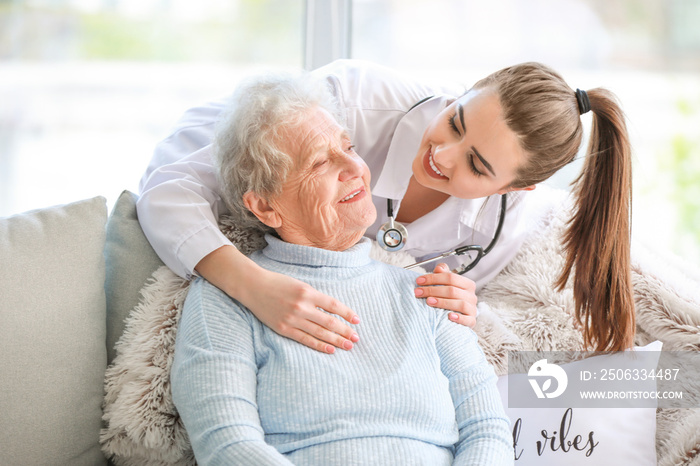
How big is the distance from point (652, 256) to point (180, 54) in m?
1.99

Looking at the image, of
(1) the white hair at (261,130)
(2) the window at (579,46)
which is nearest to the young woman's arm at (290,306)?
(1) the white hair at (261,130)

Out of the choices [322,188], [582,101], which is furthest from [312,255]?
[582,101]

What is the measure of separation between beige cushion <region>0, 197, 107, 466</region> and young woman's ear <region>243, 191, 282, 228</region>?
0.40m

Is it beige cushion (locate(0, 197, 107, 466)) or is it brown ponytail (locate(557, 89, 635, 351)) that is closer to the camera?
beige cushion (locate(0, 197, 107, 466))

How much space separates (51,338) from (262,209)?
0.57 metres

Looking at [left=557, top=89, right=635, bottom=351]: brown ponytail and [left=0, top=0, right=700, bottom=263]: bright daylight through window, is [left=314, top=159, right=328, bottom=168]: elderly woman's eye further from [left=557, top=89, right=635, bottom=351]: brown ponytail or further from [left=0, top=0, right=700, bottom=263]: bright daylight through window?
[left=0, top=0, right=700, bottom=263]: bright daylight through window

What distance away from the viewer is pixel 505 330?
5.74 feet

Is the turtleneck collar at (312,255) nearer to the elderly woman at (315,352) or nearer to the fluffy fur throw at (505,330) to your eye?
the elderly woman at (315,352)

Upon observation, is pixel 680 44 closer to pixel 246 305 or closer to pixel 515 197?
pixel 515 197

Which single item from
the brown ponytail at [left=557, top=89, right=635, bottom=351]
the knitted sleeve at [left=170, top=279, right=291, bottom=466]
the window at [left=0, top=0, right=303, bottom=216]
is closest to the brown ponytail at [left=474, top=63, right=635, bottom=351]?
the brown ponytail at [left=557, top=89, right=635, bottom=351]

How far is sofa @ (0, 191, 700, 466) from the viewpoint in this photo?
1.40 meters

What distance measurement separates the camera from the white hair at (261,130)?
1.48 meters

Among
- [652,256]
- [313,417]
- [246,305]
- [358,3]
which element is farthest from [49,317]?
[358,3]

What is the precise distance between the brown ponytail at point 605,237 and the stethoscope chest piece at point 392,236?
1.59ft
